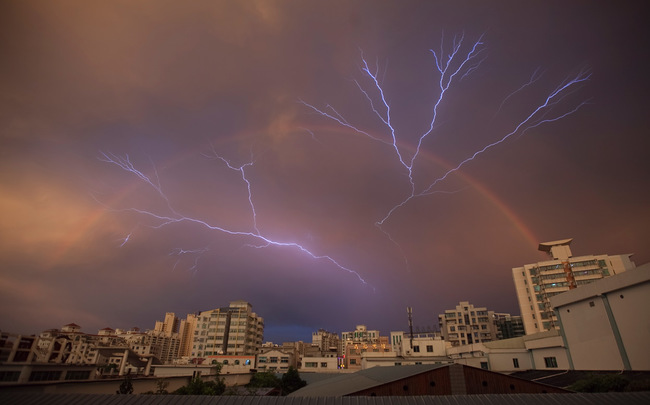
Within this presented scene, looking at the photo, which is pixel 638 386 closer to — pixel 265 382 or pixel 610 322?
pixel 610 322

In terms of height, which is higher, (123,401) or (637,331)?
(637,331)

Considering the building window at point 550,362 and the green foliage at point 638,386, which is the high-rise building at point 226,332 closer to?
the building window at point 550,362

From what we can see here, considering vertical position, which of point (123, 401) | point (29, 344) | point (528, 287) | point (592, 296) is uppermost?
point (528, 287)

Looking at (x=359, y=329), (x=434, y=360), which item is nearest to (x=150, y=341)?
(x=359, y=329)

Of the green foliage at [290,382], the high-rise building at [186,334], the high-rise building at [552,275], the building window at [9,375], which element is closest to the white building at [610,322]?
the green foliage at [290,382]

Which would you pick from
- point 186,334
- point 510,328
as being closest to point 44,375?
point 510,328

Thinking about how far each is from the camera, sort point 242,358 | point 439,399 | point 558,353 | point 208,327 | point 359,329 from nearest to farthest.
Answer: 1. point 439,399
2. point 558,353
3. point 242,358
4. point 208,327
5. point 359,329

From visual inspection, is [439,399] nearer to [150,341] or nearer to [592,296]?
→ [592,296]

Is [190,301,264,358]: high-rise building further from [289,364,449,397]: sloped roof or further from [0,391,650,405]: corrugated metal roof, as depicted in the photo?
[0,391,650,405]: corrugated metal roof
